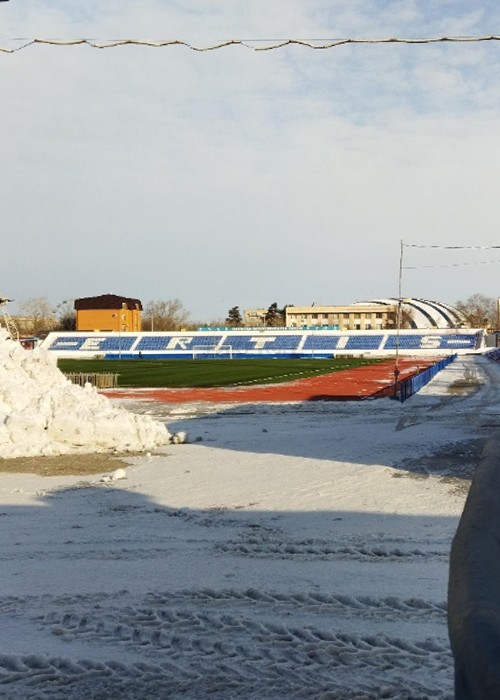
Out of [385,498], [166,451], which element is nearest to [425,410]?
[166,451]

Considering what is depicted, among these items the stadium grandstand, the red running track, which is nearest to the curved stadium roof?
the stadium grandstand

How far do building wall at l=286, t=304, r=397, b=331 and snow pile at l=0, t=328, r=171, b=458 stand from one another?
443 ft

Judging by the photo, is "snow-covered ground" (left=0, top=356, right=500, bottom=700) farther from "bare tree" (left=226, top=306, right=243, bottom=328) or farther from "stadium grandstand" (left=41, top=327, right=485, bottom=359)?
"bare tree" (left=226, top=306, right=243, bottom=328)

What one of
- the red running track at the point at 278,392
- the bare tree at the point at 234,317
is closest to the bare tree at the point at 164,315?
the bare tree at the point at 234,317

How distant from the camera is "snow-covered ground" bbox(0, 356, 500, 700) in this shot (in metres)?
4.74

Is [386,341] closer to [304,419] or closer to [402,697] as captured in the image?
[304,419]

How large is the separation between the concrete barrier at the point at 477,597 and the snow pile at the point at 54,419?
12.2 meters

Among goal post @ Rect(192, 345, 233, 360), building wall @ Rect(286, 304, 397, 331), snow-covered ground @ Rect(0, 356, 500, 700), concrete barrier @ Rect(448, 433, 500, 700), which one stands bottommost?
goal post @ Rect(192, 345, 233, 360)

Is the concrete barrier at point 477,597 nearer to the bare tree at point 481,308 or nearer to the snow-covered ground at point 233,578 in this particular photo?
the snow-covered ground at point 233,578

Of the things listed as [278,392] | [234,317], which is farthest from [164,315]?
[278,392]

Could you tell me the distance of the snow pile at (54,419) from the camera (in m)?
14.2

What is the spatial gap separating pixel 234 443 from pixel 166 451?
1.83m

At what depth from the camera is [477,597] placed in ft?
7.97

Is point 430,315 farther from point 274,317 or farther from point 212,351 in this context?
point 212,351
